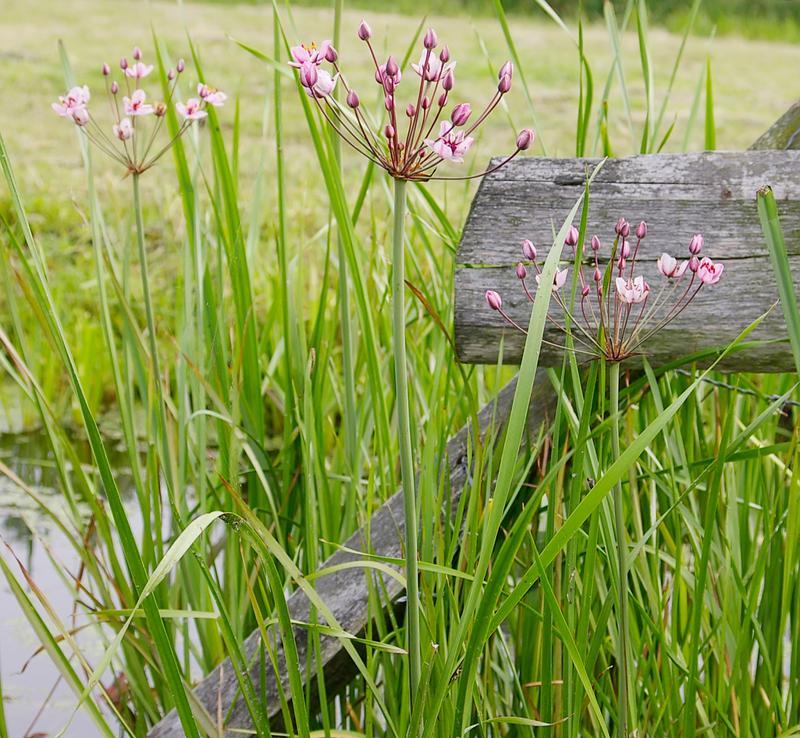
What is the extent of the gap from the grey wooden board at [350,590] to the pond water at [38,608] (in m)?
0.20

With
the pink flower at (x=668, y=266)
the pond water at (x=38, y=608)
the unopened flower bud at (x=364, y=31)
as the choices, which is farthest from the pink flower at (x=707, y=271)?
the pond water at (x=38, y=608)

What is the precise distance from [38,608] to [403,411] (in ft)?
4.84

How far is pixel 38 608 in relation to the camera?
6.40ft

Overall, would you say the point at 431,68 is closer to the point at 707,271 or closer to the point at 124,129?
the point at 707,271

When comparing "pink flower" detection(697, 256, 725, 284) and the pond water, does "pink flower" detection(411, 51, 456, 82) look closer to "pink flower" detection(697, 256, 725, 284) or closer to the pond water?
"pink flower" detection(697, 256, 725, 284)

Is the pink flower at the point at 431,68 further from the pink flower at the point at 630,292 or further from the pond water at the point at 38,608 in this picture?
the pond water at the point at 38,608

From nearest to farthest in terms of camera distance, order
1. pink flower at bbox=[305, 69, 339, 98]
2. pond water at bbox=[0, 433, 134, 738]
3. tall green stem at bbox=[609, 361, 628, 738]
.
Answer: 1. pink flower at bbox=[305, 69, 339, 98]
2. tall green stem at bbox=[609, 361, 628, 738]
3. pond water at bbox=[0, 433, 134, 738]

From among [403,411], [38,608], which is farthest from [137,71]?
[38,608]

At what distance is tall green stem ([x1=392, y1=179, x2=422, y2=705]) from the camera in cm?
68

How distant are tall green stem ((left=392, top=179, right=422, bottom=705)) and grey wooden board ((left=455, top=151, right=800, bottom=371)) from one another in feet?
0.93

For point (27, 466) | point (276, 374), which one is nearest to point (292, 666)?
point (276, 374)

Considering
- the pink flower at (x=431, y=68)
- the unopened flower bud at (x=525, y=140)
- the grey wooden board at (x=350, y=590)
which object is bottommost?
the grey wooden board at (x=350, y=590)

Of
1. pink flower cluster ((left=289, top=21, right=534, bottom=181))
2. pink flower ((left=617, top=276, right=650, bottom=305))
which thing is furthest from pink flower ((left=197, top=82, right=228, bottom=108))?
pink flower ((left=617, top=276, right=650, bottom=305))

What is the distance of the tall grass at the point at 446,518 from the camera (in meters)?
0.81
